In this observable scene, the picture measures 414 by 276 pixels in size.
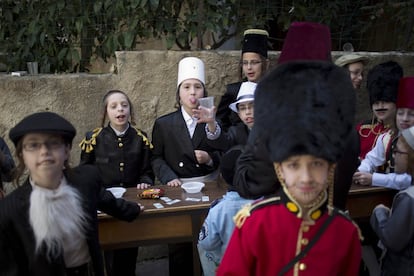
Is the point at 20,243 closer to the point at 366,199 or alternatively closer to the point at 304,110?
the point at 304,110

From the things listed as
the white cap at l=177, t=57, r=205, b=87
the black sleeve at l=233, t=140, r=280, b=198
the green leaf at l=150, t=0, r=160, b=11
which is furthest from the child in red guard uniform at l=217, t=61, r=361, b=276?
the green leaf at l=150, t=0, r=160, b=11

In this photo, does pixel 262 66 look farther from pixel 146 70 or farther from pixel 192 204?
pixel 192 204

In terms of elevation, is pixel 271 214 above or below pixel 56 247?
above

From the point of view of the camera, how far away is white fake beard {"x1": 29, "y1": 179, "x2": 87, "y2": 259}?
2043 mm

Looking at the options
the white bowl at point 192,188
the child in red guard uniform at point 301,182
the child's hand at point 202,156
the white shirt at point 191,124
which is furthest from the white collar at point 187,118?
the child in red guard uniform at point 301,182

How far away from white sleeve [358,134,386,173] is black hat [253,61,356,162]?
1730mm

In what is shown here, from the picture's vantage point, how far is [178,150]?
140 inches

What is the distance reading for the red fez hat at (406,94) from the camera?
3225 millimetres

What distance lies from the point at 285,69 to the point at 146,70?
290 cm

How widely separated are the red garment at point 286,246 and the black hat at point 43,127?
886 millimetres

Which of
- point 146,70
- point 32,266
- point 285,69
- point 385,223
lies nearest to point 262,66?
point 146,70

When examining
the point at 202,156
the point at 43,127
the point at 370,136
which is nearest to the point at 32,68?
the point at 202,156

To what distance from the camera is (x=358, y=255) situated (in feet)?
6.04

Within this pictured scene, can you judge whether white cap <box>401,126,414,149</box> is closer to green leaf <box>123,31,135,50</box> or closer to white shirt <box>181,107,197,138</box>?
white shirt <box>181,107,197,138</box>
